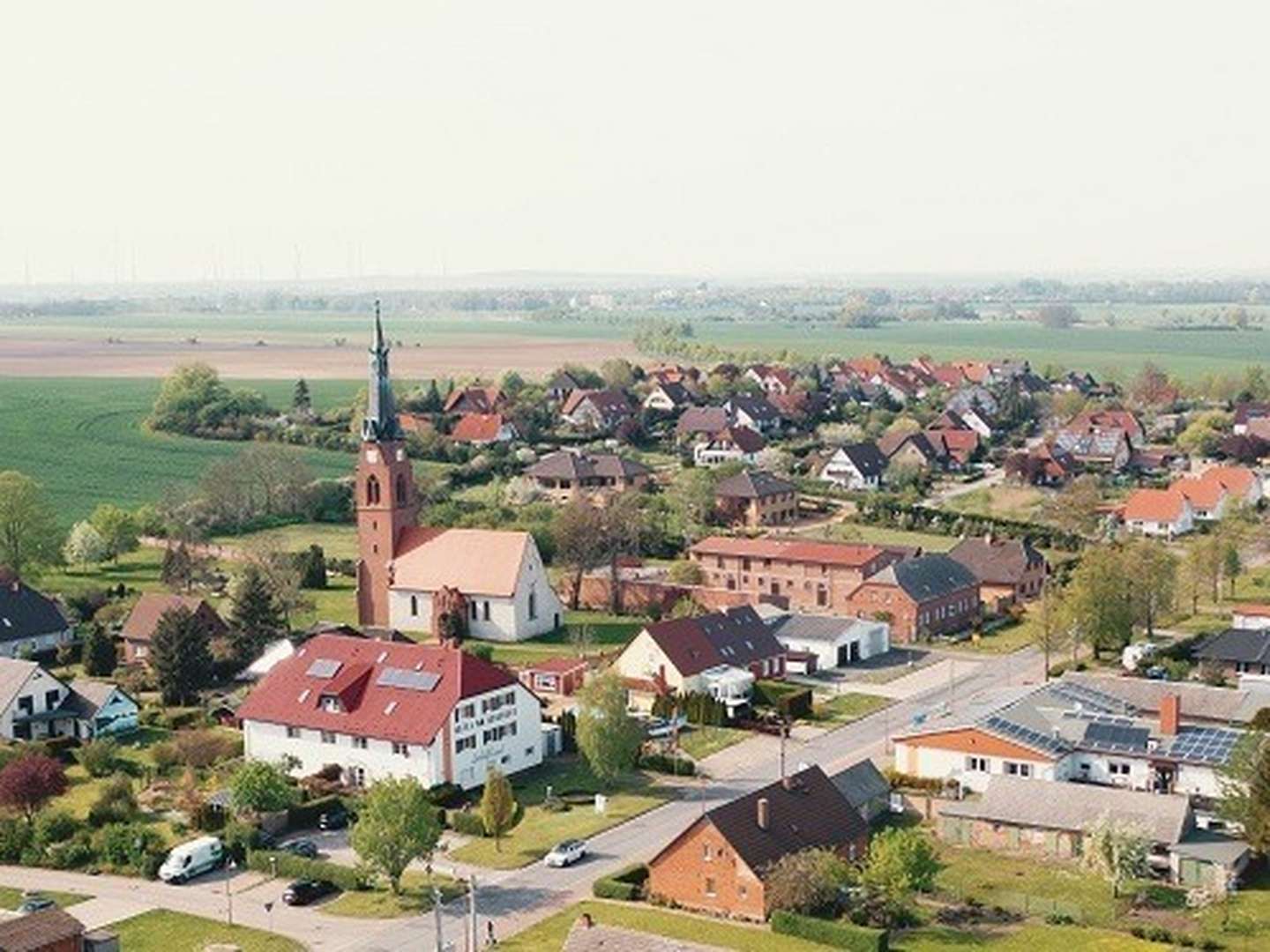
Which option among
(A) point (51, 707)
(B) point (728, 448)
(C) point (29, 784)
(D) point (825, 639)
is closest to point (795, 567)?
(D) point (825, 639)

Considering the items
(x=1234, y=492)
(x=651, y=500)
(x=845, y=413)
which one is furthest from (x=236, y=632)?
(x=845, y=413)

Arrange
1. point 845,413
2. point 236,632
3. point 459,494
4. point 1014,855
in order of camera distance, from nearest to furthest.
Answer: point 1014,855 → point 236,632 → point 459,494 → point 845,413

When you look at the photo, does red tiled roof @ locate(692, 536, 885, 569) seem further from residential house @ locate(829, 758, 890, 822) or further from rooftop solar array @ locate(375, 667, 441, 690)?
rooftop solar array @ locate(375, 667, 441, 690)

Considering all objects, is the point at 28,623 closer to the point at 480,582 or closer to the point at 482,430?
the point at 480,582

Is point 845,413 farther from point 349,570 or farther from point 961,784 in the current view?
point 961,784

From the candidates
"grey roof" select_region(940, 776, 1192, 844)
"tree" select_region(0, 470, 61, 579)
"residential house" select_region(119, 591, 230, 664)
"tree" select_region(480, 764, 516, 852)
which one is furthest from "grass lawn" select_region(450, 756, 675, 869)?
"tree" select_region(0, 470, 61, 579)

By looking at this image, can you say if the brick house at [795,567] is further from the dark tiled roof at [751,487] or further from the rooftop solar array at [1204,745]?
the rooftop solar array at [1204,745]
